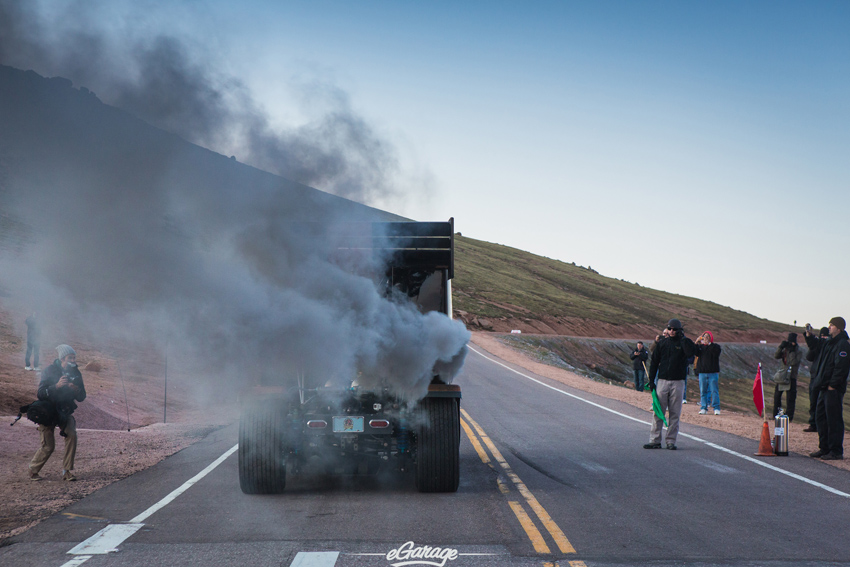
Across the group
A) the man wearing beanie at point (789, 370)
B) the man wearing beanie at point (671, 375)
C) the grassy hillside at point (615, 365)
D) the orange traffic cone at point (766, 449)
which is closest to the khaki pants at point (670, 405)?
the man wearing beanie at point (671, 375)

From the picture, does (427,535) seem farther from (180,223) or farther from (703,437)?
(703,437)

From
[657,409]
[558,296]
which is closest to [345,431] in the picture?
[657,409]

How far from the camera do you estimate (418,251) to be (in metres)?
8.45

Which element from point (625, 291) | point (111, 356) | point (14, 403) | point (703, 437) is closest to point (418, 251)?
point (703, 437)

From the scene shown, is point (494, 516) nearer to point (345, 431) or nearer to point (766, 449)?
point (345, 431)

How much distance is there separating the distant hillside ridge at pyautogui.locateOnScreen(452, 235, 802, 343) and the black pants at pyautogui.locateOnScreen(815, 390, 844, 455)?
50176mm

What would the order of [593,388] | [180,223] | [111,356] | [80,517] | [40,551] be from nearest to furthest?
[40,551] → [80,517] → [180,223] → [593,388] → [111,356]

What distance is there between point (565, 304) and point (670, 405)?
80.3 meters

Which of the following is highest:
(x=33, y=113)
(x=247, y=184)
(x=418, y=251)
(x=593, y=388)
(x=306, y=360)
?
(x=33, y=113)

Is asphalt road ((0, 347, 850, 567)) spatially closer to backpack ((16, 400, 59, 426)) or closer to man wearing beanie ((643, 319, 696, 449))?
man wearing beanie ((643, 319, 696, 449))

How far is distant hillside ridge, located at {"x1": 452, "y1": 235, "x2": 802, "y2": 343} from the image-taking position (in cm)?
7338

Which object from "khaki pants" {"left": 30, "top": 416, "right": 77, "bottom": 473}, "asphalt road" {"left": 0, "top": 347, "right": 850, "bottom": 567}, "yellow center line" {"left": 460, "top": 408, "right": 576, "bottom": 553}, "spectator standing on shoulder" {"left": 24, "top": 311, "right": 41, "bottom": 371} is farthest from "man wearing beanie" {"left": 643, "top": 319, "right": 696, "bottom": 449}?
"spectator standing on shoulder" {"left": 24, "top": 311, "right": 41, "bottom": 371}

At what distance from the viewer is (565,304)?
89.2m

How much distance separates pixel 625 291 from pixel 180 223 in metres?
117
